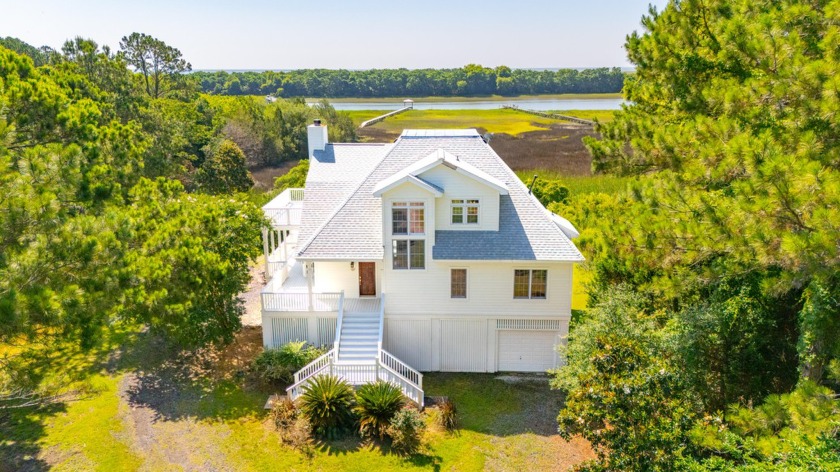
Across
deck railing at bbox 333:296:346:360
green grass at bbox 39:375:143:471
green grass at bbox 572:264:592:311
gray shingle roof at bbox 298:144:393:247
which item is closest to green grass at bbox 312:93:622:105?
green grass at bbox 572:264:592:311

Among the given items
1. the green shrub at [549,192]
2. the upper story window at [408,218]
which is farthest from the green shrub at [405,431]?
the green shrub at [549,192]

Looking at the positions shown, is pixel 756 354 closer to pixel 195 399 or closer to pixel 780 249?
pixel 780 249

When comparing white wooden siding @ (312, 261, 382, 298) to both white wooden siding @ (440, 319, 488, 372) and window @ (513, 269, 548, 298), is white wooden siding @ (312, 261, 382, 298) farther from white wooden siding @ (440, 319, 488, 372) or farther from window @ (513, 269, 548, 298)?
window @ (513, 269, 548, 298)

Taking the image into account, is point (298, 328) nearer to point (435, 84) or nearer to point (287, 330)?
point (287, 330)

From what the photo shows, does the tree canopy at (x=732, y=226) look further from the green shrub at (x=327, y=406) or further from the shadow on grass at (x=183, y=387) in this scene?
the shadow on grass at (x=183, y=387)

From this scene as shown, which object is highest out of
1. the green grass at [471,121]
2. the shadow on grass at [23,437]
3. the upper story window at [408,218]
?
the green grass at [471,121]

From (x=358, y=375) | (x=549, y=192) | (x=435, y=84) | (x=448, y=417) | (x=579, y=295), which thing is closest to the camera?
(x=448, y=417)

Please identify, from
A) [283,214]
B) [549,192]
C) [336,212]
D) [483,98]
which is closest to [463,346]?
[336,212]
